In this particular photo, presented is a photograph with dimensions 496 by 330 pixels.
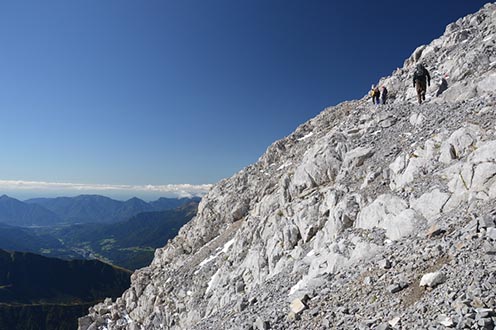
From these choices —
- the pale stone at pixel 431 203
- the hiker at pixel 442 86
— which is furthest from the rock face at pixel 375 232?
the hiker at pixel 442 86

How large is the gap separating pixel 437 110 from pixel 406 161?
7.96 meters

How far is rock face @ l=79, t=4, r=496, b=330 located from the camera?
11258mm

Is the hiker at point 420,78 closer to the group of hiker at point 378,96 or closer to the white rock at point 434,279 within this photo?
the group of hiker at point 378,96

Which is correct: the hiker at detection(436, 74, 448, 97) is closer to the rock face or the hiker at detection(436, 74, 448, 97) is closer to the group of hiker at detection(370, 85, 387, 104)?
the rock face

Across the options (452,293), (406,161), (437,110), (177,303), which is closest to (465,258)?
(452,293)

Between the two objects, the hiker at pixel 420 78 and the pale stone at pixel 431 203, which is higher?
the hiker at pixel 420 78

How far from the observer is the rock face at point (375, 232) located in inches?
443


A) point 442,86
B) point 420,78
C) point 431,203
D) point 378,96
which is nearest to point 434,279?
point 431,203

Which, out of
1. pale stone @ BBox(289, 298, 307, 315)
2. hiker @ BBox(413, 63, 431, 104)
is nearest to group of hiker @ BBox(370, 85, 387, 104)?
hiker @ BBox(413, 63, 431, 104)

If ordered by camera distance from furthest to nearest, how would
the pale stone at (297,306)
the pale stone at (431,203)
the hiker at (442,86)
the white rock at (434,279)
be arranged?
the hiker at (442,86) → the pale stone at (431,203) → the pale stone at (297,306) → the white rock at (434,279)

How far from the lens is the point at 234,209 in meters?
51.9

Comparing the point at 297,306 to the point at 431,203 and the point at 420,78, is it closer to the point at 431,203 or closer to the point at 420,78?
the point at 431,203

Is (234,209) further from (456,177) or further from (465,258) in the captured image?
(465,258)

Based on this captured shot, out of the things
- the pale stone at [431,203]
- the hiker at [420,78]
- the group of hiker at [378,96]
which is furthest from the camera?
the group of hiker at [378,96]
